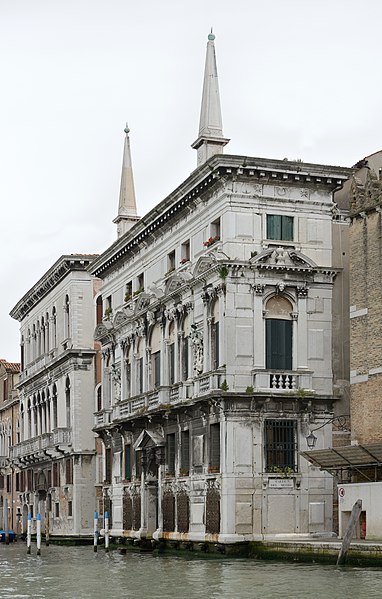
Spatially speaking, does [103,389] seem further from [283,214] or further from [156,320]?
[283,214]

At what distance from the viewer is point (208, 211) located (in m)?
35.7

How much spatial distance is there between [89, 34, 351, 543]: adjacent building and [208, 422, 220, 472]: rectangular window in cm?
4

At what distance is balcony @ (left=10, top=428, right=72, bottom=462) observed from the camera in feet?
172

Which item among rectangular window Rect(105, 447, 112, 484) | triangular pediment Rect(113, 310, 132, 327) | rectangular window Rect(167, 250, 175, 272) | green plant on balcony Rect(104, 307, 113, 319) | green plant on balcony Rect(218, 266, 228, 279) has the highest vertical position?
rectangular window Rect(167, 250, 175, 272)

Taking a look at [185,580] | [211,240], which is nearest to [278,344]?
[211,240]

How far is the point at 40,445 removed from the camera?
56.4m

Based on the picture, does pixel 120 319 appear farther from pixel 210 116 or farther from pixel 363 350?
pixel 363 350

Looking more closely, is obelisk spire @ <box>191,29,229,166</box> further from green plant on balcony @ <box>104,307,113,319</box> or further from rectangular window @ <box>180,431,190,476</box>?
green plant on balcony @ <box>104,307,113,319</box>

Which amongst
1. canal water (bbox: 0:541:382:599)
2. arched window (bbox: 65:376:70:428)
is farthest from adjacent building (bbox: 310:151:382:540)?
arched window (bbox: 65:376:70:428)

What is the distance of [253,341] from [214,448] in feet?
10.7

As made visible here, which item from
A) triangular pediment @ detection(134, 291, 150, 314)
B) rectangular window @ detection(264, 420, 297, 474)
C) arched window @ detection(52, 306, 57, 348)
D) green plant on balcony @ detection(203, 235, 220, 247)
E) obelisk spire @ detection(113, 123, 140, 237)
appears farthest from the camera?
arched window @ detection(52, 306, 57, 348)

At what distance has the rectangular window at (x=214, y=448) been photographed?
34250mm

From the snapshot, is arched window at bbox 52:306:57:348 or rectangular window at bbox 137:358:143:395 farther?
arched window at bbox 52:306:57:348

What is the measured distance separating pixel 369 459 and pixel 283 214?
25.3ft
